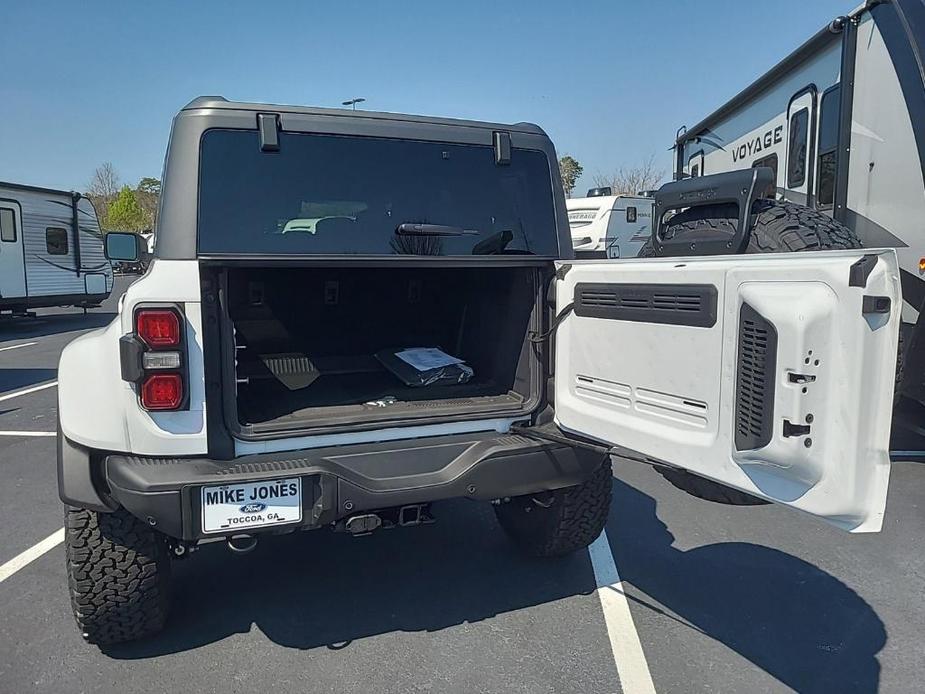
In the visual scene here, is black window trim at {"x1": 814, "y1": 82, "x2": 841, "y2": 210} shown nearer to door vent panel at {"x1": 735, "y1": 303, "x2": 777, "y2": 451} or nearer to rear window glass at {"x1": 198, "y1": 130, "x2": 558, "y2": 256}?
rear window glass at {"x1": 198, "y1": 130, "x2": 558, "y2": 256}

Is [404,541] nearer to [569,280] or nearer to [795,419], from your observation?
[569,280]

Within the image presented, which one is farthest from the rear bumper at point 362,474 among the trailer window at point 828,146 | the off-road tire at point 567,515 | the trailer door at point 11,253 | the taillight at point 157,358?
the trailer door at point 11,253

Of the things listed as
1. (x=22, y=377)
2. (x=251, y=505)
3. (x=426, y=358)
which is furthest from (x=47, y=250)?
(x=251, y=505)

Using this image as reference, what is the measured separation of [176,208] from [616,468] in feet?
13.0

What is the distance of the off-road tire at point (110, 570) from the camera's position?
8.97 ft

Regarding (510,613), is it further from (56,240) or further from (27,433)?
(56,240)

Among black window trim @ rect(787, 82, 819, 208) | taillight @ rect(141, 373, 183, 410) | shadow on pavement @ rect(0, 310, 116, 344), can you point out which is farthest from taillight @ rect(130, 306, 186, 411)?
shadow on pavement @ rect(0, 310, 116, 344)

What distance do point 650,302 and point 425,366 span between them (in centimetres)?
172

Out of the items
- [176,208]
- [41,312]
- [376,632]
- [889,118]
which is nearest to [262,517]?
[376,632]

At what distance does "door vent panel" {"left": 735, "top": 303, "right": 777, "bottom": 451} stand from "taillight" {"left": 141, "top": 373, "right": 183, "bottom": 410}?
191 centimetres

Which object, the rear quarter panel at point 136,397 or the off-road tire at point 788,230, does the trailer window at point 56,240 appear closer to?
the rear quarter panel at point 136,397

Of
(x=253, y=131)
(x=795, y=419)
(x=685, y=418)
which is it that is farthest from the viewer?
(x=253, y=131)

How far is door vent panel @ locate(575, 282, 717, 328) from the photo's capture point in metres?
2.23

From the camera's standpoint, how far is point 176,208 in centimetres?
259
